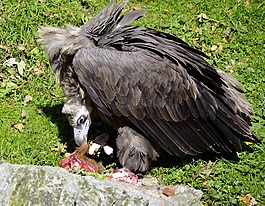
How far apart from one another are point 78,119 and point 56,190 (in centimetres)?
184

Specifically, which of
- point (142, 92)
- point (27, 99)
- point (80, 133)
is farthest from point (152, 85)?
point (27, 99)

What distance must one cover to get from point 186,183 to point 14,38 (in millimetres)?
3350

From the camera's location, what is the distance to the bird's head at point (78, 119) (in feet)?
22.0

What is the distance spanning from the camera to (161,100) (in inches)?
255

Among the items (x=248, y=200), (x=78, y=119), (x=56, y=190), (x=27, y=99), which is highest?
(x=56, y=190)

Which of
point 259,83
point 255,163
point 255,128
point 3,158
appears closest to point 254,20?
point 259,83

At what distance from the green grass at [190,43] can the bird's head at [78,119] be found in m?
0.34

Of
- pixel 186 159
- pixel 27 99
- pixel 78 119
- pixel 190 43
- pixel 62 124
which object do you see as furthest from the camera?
pixel 190 43

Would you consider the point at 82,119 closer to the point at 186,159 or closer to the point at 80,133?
the point at 80,133

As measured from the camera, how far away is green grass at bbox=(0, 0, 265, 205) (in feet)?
21.9

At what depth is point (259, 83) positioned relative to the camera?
795cm

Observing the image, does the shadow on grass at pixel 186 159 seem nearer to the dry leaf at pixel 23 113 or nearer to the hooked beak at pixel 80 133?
the hooked beak at pixel 80 133

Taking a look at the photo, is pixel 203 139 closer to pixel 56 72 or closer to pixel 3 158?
pixel 56 72

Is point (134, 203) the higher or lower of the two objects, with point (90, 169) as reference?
higher
